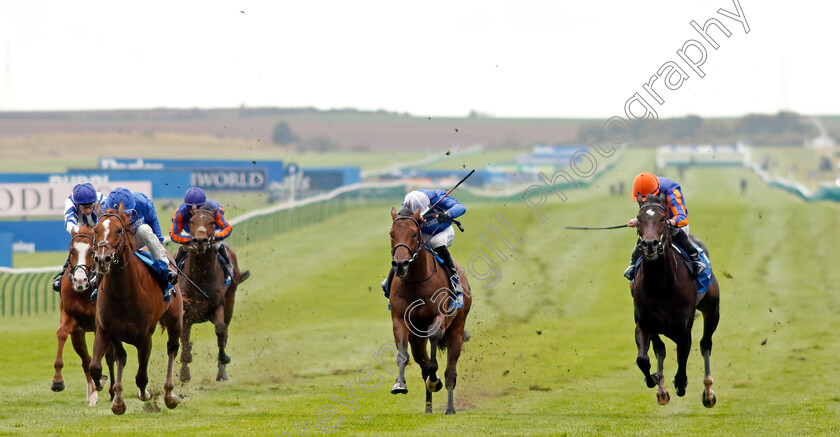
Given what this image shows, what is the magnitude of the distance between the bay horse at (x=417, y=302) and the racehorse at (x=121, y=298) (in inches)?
91.0

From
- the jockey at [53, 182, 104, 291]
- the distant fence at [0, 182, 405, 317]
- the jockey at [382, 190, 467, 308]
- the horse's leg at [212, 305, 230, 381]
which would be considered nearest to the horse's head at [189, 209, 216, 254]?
the horse's leg at [212, 305, 230, 381]

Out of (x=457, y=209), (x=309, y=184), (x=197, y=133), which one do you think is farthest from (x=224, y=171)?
(x=457, y=209)

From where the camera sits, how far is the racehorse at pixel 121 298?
895cm

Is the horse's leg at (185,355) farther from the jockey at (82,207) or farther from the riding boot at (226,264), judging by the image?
the jockey at (82,207)

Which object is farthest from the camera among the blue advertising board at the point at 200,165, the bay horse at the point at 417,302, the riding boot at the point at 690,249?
the blue advertising board at the point at 200,165

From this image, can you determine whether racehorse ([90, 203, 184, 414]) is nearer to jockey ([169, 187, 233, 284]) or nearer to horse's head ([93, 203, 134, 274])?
horse's head ([93, 203, 134, 274])

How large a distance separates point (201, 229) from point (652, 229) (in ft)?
16.5

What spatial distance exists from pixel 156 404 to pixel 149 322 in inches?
52.5

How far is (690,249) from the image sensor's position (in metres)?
10.7

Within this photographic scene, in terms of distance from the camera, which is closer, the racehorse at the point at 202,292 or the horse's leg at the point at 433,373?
the horse's leg at the point at 433,373

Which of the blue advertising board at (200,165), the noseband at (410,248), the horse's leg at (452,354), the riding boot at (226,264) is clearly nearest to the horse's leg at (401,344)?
the noseband at (410,248)

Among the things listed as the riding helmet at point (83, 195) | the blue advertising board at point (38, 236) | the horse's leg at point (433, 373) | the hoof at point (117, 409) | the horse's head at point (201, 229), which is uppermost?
the blue advertising board at point (38, 236)

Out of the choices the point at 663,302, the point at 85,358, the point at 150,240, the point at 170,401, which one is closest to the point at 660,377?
the point at 663,302

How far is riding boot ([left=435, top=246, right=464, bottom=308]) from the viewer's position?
35.1 feet
